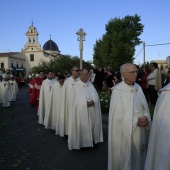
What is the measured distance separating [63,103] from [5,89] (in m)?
10.7

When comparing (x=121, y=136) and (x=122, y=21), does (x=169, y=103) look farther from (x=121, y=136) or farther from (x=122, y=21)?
(x=122, y=21)

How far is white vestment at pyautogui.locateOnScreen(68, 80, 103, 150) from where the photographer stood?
7.37 metres

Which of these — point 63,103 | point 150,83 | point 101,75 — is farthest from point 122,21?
point 63,103

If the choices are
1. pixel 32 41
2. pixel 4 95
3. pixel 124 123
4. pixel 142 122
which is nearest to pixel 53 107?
pixel 124 123

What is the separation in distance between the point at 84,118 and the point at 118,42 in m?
39.1

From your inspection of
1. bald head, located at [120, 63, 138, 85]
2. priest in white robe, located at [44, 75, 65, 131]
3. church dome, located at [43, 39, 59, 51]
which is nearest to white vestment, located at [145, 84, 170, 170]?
bald head, located at [120, 63, 138, 85]

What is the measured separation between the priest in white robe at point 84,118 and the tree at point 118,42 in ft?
118

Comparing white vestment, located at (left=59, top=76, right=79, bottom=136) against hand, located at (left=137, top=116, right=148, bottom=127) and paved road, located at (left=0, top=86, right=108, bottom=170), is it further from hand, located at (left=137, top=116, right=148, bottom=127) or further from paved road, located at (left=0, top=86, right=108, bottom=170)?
hand, located at (left=137, top=116, right=148, bottom=127)

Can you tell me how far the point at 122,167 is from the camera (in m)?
4.95

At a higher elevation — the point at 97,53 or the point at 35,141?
the point at 97,53

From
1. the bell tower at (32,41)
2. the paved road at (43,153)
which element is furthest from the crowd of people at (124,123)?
the bell tower at (32,41)

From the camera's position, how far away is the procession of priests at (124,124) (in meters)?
3.75

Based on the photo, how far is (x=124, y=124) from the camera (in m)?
4.95

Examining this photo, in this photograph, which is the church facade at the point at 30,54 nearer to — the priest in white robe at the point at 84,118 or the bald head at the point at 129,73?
the priest in white robe at the point at 84,118
